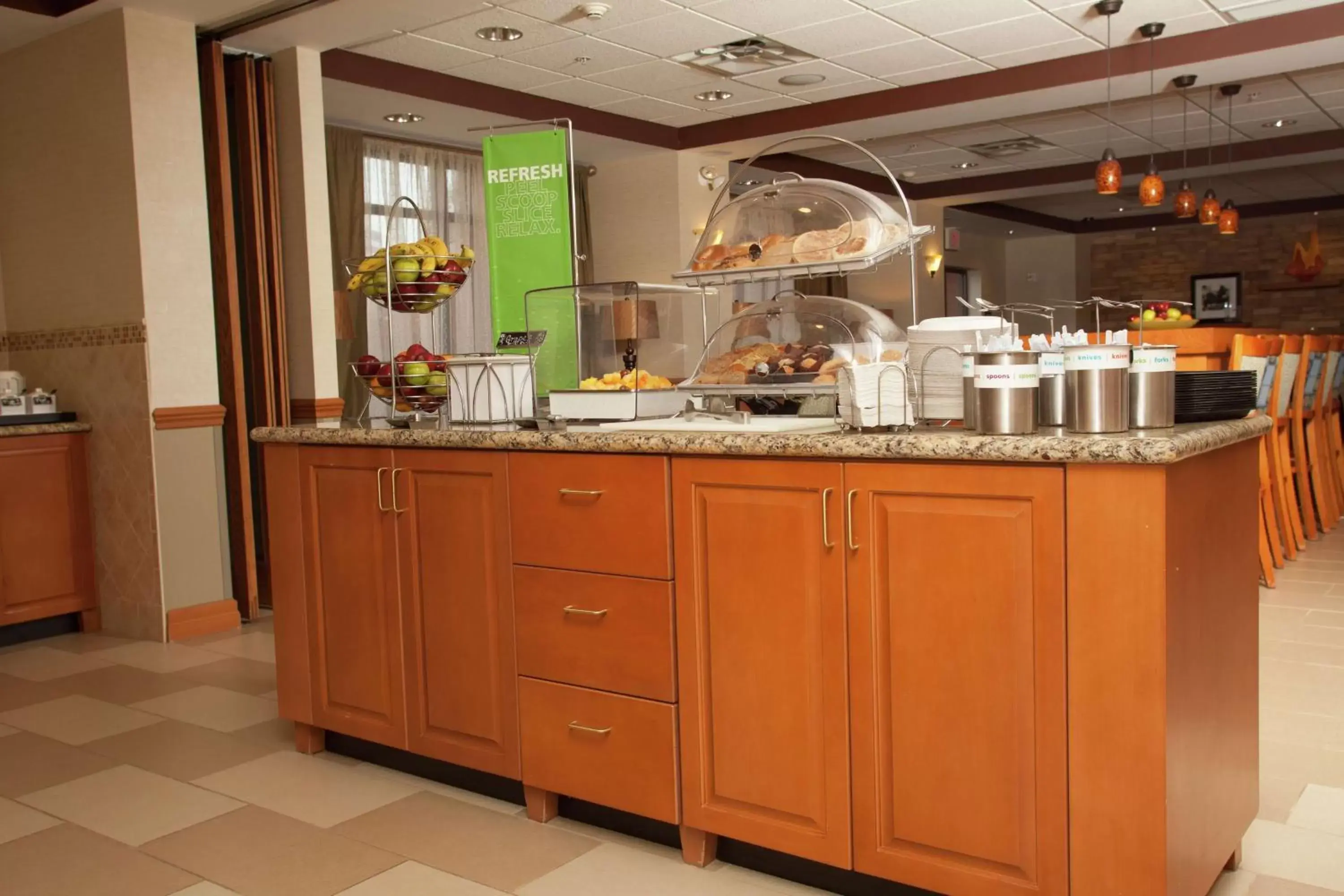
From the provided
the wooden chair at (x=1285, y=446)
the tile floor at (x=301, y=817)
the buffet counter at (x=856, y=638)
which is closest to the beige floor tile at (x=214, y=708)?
the tile floor at (x=301, y=817)

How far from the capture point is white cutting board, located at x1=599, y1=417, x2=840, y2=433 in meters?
2.37

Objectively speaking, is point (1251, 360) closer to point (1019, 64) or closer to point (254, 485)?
point (1019, 64)

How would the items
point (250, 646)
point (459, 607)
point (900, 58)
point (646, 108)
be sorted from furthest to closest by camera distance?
point (646, 108) < point (900, 58) < point (250, 646) < point (459, 607)

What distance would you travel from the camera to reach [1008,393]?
1.96 metres

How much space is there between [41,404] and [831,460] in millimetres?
4244

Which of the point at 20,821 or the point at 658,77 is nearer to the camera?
the point at 20,821

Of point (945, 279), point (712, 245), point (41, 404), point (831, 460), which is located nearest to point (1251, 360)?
point (712, 245)

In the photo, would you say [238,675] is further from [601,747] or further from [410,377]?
[601,747]

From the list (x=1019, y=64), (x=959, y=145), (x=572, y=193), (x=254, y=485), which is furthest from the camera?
(x=959, y=145)

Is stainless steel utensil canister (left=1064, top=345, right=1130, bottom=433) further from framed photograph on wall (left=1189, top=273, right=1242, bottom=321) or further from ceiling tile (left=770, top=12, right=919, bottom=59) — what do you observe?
Answer: framed photograph on wall (left=1189, top=273, right=1242, bottom=321)

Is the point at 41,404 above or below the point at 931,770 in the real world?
above

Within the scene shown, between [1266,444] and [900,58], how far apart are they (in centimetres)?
292

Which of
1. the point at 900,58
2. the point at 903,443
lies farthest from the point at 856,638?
the point at 900,58

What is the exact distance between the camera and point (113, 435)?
16.3ft
